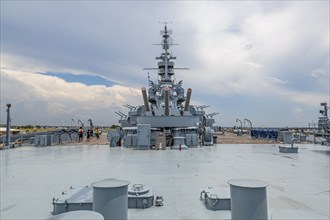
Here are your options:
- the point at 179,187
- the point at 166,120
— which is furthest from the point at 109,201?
the point at 166,120

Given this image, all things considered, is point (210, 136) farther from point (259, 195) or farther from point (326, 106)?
point (259, 195)

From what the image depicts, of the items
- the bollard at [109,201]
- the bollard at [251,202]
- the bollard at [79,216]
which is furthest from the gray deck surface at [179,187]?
the bollard at [79,216]

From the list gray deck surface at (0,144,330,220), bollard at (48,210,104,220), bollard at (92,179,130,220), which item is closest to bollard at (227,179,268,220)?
gray deck surface at (0,144,330,220)

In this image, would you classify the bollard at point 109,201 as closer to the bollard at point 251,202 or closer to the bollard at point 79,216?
the bollard at point 79,216

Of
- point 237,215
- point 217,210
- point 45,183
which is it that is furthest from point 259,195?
point 45,183

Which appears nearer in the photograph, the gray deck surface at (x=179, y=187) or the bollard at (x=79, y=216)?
the bollard at (x=79, y=216)

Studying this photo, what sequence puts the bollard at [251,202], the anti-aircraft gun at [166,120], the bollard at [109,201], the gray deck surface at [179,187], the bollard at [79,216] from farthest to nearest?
the anti-aircraft gun at [166,120], the gray deck surface at [179,187], the bollard at [109,201], the bollard at [251,202], the bollard at [79,216]

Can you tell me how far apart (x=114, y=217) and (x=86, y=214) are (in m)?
0.73

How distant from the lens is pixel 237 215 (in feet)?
7.12

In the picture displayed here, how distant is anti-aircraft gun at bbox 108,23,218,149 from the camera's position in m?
12.4

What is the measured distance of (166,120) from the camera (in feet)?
47.9

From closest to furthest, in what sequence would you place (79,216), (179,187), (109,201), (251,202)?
(79,216) → (251,202) → (109,201) → (179,187)

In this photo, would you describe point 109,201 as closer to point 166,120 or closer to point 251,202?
point 251,202

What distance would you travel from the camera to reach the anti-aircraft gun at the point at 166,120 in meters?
12.4
